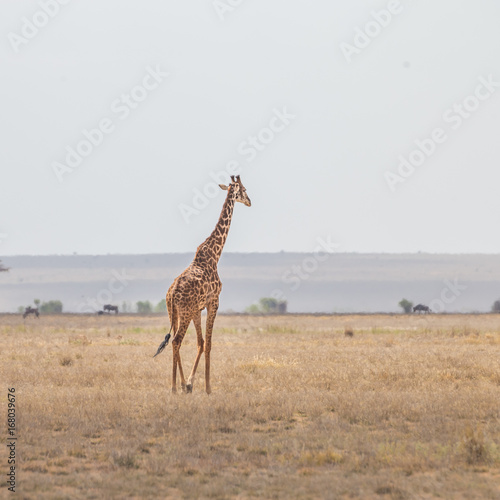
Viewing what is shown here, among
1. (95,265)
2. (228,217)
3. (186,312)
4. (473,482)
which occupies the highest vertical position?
(95,265)

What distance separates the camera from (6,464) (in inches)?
405

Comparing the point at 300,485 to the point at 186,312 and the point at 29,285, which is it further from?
the point at 29,285

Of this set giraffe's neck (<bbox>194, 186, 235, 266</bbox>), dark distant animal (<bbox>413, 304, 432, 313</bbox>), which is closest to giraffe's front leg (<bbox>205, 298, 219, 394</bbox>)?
giraffe's neck (<bbox>194, 186, 235, 266</bbox>)

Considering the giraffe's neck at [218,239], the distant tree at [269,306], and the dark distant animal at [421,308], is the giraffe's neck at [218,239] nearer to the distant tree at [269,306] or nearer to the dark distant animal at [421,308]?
the dark distant animal at [421,308]

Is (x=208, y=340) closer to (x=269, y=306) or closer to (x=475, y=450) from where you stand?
(x=475, y=450)

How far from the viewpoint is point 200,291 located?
16.0 meters

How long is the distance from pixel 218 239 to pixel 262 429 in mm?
5666

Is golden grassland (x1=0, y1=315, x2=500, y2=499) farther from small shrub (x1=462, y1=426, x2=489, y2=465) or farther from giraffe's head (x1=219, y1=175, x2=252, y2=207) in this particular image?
giraffe's head (x1=219, y1=175, x2=252, y2=207)

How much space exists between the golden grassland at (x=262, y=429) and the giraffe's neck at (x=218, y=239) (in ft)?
8.91

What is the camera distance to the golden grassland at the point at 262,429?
941 cm

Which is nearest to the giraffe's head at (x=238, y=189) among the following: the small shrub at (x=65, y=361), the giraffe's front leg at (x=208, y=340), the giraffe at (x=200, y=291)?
the giraffe at (x=200, y=291)

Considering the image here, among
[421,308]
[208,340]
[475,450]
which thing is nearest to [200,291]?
[208,340]

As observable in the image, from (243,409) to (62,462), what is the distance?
419 cm

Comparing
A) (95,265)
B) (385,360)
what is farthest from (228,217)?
(95,265)
